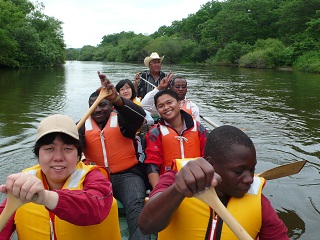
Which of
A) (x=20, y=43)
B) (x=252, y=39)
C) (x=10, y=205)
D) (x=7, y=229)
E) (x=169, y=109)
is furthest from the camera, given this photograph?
(x=252, y=39)

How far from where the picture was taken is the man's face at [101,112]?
2918 mm

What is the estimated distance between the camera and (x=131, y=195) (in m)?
2.56

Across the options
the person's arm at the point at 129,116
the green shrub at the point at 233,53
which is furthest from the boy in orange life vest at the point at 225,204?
the green shrub at the point at 233,53

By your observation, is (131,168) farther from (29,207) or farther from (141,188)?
(29,207)

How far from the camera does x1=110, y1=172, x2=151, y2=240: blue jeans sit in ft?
7.67

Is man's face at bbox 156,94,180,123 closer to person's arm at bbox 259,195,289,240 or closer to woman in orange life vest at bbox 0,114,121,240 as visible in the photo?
woman in orange life vest at bbox 0,114,121,240

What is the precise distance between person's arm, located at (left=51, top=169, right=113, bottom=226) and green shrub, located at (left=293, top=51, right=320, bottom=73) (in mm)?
23464

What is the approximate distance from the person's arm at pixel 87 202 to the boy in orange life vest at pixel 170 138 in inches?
49.0

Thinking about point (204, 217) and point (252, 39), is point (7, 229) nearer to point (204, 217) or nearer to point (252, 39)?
point (204, 217)

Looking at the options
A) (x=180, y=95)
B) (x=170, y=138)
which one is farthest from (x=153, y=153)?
(x=180, y=95)

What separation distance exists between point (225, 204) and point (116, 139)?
1539 millimetres

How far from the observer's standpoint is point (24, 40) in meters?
28.2

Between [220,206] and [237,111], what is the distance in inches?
323

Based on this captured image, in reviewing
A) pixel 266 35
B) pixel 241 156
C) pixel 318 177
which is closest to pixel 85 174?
pixel 241 156
